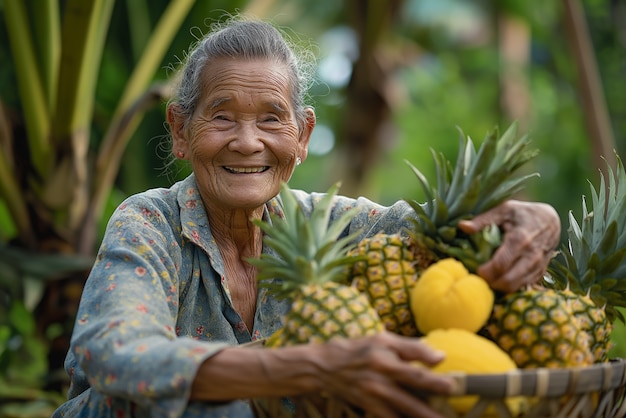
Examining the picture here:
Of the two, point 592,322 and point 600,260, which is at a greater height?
point 600,260

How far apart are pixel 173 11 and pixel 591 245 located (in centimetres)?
296

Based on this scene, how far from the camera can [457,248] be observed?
7.13ft

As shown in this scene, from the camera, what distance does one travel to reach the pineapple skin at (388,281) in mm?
2127

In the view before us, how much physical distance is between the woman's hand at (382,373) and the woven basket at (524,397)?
52 mm

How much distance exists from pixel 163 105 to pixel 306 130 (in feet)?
9.08

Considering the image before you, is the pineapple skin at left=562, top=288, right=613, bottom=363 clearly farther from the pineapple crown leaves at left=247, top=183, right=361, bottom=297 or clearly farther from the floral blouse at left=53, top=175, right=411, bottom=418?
the floral blouse at left=53, top=175, right=411, bottom=418

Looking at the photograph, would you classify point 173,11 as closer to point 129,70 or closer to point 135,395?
point 129,70

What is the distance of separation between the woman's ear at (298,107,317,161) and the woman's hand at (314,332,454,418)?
122cm

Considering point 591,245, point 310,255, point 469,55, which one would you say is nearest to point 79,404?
point 310,255

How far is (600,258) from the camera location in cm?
248

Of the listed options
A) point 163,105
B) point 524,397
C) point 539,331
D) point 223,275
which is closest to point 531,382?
point 524,397

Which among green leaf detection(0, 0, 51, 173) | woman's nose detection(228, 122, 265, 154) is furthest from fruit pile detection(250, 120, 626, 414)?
green leaf detection(0, 0, 51, 173)

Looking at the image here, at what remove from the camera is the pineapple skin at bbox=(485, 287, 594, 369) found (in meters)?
2.00

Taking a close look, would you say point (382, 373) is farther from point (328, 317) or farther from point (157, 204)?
point (157, 204)
